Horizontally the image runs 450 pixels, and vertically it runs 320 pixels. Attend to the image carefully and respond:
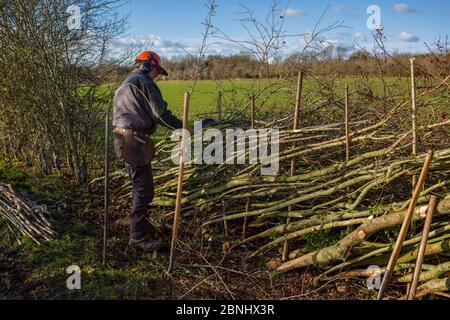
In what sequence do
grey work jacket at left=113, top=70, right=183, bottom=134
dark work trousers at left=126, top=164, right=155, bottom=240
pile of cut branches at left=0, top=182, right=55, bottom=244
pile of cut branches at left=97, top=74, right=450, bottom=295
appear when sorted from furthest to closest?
pile of cut branches at left=0, top=182, right=55, bottom=244
dark work trousers at left=126, top=164, right=155, bottom=240
grey work jacket at left=113, top=70, right=183, bottom=134
pile of cut branches at left=97, top=74, right=450, bottom=295

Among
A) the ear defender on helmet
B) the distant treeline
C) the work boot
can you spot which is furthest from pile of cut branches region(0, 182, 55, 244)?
the distant treeline

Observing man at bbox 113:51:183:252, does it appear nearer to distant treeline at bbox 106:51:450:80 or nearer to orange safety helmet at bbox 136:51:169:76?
orange safety helmet at bbox 136:51:169:76

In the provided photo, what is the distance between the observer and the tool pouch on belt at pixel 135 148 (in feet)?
14.0

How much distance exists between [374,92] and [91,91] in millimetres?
4060

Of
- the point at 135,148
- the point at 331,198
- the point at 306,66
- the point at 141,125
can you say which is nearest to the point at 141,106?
the point at 141,125

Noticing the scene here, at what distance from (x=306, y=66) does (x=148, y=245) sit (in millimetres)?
3083

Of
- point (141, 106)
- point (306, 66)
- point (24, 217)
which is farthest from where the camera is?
point (306, 66)

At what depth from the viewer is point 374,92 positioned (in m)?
5.72

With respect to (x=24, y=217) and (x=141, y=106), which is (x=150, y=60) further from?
(x=24, y=217)

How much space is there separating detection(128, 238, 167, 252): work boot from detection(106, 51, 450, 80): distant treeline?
8.07ft

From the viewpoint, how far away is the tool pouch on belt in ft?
14.0

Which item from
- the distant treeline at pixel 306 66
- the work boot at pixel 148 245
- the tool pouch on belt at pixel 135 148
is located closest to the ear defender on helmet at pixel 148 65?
the tool pouch on belt at pixel 135 148

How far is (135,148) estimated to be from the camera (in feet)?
14.0
